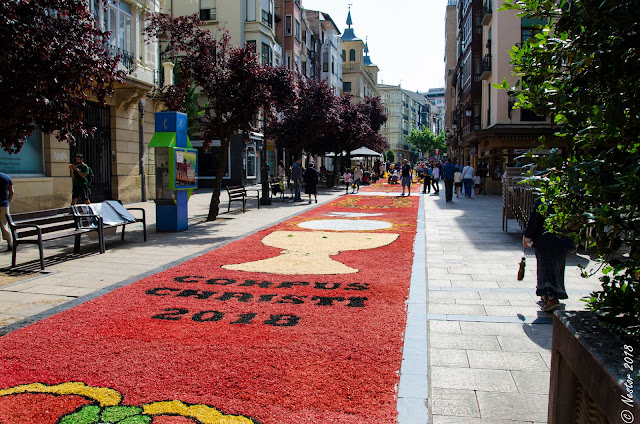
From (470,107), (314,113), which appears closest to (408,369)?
(314,113)

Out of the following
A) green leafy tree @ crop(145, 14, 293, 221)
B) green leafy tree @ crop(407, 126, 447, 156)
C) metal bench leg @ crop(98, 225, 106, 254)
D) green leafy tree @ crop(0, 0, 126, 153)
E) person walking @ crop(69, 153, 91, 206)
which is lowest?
metal bench leg @ crop(98, 225, 106, 254)

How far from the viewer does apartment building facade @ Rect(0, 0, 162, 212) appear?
1602cm

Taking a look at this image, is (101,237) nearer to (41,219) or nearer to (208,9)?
(41,219)

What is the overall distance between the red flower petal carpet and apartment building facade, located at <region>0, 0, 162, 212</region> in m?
10.2

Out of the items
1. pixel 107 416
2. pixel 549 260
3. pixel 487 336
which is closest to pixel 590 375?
pixel 107 416

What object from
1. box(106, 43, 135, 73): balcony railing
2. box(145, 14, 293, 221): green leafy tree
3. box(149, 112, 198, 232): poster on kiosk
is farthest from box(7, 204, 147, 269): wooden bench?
box(106, 43, 135, 73): balcony railing

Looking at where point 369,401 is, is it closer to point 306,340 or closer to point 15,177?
point 306,340

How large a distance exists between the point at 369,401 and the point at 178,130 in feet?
34.2

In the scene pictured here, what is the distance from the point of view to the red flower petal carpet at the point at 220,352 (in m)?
3.53

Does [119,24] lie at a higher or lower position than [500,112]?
higher

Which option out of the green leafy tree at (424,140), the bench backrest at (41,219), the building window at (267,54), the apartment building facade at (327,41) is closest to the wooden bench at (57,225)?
the bench backrest at (41,219)

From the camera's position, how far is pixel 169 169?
40.6 feet

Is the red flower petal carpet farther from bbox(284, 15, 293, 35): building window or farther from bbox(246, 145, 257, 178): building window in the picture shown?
bbox(284, 15, 293, 35): building window

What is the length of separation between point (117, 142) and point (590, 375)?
19906 mm
